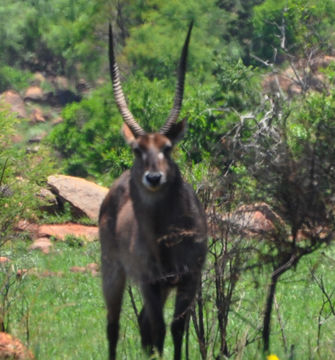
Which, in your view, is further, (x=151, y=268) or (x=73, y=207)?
(x=73, y=207)

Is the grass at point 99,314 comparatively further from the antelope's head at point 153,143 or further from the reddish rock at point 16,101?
the reddish rock at point 16,101

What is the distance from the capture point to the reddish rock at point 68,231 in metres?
16.6

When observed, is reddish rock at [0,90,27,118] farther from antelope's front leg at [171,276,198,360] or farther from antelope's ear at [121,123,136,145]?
antelope's front leg at [171,276,198,360]

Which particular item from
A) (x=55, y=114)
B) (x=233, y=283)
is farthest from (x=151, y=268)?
(x=55, y=114)

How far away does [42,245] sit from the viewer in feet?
51.4

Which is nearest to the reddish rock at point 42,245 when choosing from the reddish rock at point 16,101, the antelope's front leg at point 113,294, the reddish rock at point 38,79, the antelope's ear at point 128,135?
the antelope's front leg at point 113,294

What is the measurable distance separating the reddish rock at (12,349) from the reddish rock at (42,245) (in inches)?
371

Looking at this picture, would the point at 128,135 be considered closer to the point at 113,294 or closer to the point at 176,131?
the point at 176,131

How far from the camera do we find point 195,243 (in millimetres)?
5910

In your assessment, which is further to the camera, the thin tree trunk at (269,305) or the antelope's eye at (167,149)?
the antelope's eye at (167,149)

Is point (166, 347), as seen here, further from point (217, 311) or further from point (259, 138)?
point (259, 138)

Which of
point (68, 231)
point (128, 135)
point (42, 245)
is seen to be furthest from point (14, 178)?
point (128, 135)

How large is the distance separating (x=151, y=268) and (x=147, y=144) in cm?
84

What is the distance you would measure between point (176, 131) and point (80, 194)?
12.2 m
